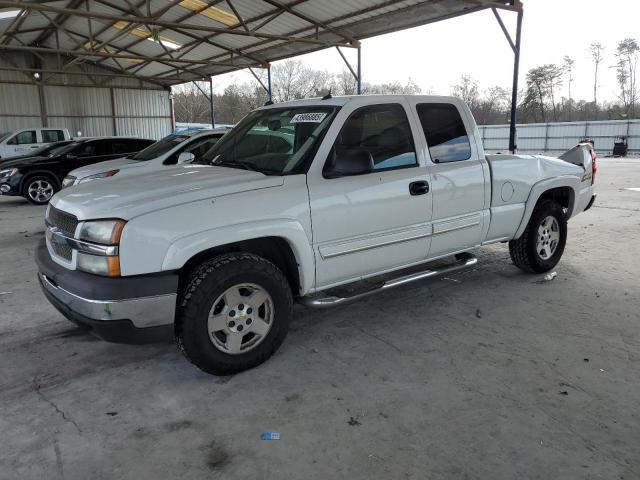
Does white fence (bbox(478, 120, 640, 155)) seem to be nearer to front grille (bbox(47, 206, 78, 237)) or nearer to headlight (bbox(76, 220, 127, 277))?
front grille (bbox(47, 206, 78, 237))

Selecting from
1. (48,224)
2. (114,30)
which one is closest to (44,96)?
(114,30)

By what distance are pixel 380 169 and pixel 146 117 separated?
25734 millimetres

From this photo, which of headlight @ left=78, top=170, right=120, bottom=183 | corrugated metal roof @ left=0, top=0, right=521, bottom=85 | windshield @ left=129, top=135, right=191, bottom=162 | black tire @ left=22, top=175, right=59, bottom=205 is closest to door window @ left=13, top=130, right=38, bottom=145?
corrugated metal roof @ left=0, top=0, right=521, bottom=85

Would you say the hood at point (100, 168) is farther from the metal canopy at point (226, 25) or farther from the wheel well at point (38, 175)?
the metal canopy at point (226, 25)

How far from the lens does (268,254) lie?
143 inches

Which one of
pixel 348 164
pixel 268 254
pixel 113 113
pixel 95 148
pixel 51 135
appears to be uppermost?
pixel 113 113

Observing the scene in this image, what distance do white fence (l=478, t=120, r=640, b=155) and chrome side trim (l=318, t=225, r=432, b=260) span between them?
1187 inches

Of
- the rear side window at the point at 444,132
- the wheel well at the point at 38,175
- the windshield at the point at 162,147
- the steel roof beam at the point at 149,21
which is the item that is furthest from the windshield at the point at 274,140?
the wheel well at the point at 38,175

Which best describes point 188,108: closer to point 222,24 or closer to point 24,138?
point 24,138

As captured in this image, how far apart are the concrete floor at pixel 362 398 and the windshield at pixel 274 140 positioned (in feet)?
4.67

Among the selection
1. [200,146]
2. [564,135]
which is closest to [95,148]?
[200,146]

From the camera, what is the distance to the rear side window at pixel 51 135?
760 inches

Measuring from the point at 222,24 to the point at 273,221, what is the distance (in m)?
13.9

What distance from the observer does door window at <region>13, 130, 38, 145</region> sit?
18.8 metres
